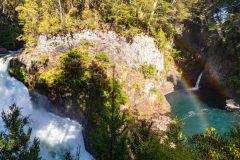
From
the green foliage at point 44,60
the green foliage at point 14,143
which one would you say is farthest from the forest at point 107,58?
the green foliage at point 44,60

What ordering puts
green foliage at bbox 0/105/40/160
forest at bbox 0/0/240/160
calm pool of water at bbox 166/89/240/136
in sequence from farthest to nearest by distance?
1. calm pool of water at bbox 166/89/240/136
2. green foliage at bbox 0/105/40/160
3. forest at bbox 0/0/240/160

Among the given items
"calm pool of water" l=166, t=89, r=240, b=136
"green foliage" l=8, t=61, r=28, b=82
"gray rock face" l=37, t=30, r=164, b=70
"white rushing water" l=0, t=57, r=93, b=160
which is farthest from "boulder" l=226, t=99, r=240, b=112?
"green foliage" l=8, t=61, r=28, b=82

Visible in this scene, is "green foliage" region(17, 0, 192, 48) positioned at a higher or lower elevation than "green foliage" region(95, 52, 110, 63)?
higher

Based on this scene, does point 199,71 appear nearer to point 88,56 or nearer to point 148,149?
point 88,56

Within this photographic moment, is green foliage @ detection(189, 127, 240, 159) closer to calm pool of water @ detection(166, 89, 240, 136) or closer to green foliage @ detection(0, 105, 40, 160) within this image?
green foliage @ detection(0, 105, 40, 160)

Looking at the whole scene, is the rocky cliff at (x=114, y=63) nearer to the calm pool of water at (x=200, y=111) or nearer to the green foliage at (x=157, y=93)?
the green foliage at (x=157, y=93)

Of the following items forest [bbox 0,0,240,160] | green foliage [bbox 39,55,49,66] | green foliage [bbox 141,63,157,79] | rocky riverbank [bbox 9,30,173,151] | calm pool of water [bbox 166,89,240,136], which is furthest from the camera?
green foliage [bbox 141,63,157,79]
